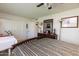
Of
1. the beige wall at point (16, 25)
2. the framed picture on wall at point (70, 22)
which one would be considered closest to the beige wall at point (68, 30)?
the framed picture on wall at point (70, 22)

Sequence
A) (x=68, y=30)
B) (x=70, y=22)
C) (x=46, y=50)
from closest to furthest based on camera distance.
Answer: (x=46, y=50) → (x=70, y=22) → (x=68, y=30)

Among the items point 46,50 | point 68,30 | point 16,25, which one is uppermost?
point 16,25

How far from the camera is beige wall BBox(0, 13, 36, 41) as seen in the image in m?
2.56

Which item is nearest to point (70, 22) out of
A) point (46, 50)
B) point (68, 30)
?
point (68, 30)

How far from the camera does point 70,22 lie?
2891 mm

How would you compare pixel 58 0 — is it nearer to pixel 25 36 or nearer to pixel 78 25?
pixel 78 25

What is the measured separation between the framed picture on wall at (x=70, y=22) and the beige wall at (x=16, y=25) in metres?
1.40

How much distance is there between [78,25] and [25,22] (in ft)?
6.41

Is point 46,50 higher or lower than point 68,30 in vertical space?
lower

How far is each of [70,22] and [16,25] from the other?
78.3 inches

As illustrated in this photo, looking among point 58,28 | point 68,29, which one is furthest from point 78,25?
point 58,28

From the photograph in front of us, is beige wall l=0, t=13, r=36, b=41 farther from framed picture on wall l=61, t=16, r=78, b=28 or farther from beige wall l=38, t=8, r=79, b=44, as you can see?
framed picture on wall l=61, t=16, r=78, b=28

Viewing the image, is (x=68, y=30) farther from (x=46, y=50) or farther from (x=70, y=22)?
(x=46, y=50)

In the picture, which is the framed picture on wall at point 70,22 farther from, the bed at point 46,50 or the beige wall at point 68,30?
the bed at point 46,50
